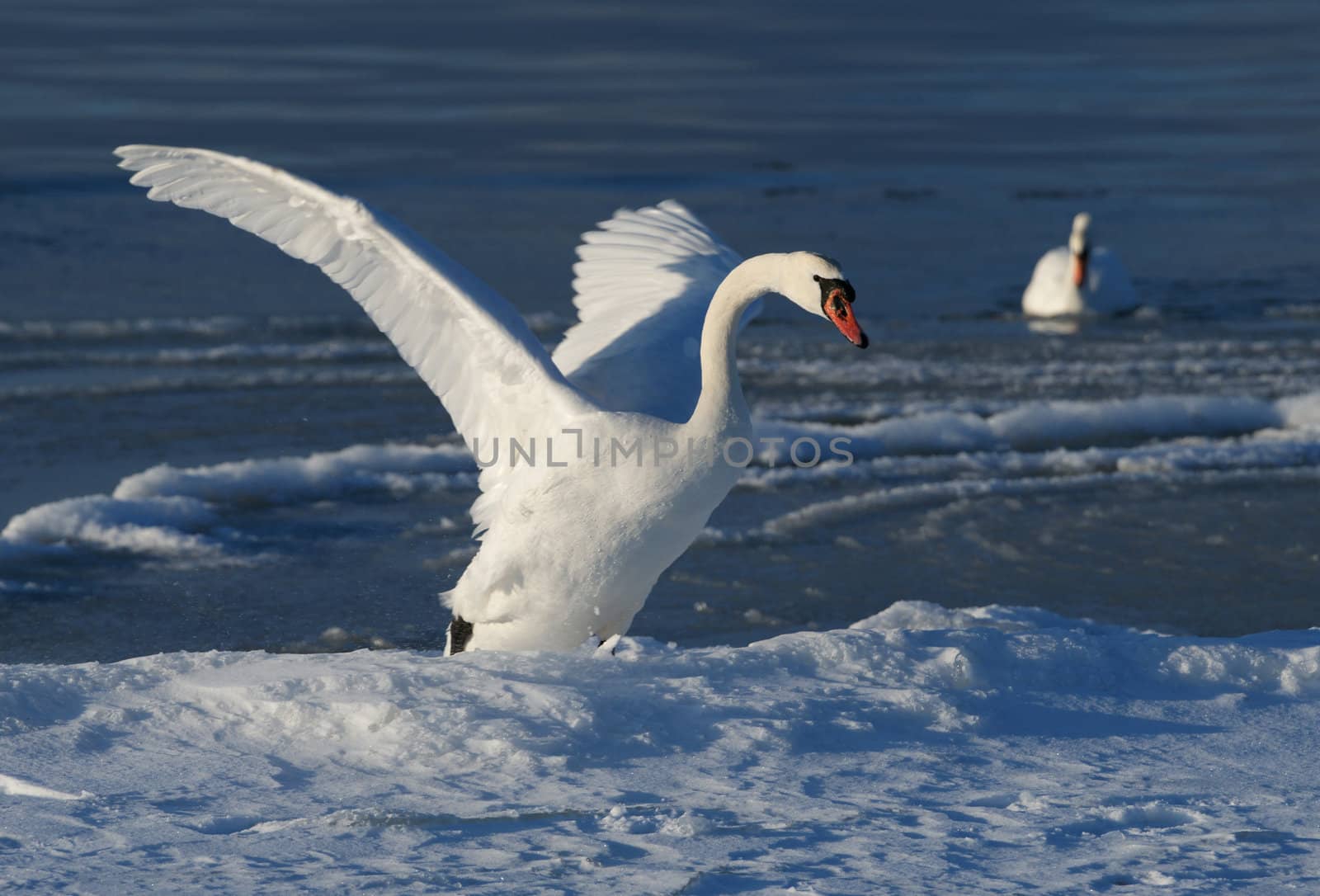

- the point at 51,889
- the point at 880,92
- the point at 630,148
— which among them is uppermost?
the point at 880,92

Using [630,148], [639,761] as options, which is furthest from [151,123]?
[639,761]

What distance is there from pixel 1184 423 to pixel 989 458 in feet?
5.08

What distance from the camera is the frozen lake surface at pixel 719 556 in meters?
4.11

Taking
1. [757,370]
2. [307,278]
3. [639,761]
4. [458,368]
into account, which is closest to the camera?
[639,761]

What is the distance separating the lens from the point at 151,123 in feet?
75.9

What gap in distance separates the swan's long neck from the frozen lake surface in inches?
29.3

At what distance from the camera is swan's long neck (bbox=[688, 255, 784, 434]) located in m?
5.67

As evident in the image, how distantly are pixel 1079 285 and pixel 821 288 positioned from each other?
9.42 meters

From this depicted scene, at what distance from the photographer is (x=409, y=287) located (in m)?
6.16

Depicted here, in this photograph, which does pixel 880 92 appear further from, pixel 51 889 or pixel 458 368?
pixel 51 889

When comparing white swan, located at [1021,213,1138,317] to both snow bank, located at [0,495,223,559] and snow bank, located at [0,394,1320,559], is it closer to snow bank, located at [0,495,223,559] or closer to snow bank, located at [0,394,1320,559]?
snow bank, located at [0,394,1320,559]

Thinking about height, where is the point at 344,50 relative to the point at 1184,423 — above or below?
above

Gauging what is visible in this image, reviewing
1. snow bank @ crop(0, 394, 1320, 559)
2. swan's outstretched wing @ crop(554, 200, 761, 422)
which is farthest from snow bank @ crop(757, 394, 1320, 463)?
swan's outstretched wing @ crop(554, 200, 761, 422)

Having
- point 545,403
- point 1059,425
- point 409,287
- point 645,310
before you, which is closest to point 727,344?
point 545,403
